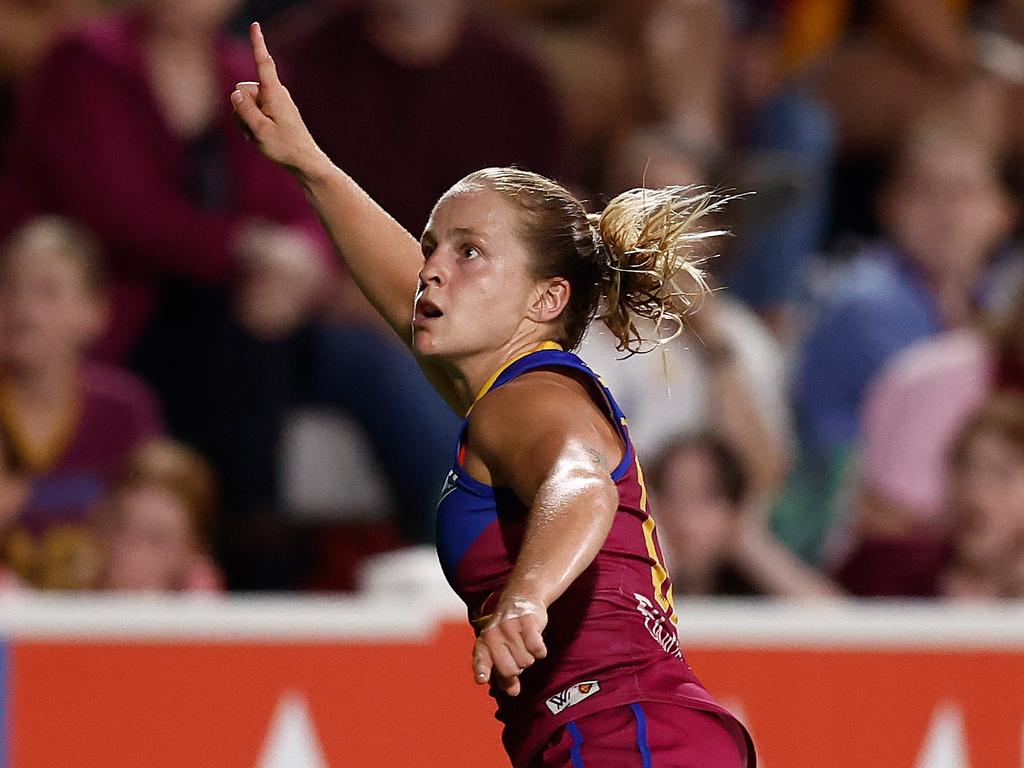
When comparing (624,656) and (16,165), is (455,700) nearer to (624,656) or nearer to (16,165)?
(624,656)

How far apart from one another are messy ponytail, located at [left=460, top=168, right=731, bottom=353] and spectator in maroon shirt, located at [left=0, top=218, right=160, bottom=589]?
281 centimetres

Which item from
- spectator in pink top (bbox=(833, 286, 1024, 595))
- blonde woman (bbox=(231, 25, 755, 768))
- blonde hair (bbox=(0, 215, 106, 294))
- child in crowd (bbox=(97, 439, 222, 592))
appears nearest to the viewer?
blonde woman (bbox=(231, 25, 755, 768))

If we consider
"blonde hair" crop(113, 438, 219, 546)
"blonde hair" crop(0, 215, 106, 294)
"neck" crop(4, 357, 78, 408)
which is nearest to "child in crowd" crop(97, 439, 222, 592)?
"blonde hair" crop(113, 438, 219, 546)

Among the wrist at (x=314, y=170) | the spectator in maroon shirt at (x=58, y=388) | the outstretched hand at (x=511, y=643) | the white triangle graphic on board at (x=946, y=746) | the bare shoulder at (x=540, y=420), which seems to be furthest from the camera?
the spectator in maroon shirt at (x=58, y=388)

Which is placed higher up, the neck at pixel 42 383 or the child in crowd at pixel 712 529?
the neck at pixel 42 383

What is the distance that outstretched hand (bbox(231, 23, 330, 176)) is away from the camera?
3.15 metres

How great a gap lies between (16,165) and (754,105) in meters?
2.83

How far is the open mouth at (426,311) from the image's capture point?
2787 millimetres

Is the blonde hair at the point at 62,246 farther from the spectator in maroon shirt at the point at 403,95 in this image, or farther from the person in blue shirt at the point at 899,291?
the person in blue shirt at the point at 899,291

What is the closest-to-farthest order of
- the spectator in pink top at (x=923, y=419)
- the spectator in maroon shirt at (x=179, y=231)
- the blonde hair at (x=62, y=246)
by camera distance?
the blonde hair at (x=62, y=246) < the spectator in maroon shirt at (x=179, y=231) < the spectator in pink top at (x=923, y=419)

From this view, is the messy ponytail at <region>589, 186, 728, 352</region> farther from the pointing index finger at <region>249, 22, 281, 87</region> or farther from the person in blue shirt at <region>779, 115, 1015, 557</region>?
the person in blue shirt at <region>779, 115, 1015, 557</region>

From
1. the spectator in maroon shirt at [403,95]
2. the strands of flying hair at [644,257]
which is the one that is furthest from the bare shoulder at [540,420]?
the spectator in maroon shirt at [403,95]

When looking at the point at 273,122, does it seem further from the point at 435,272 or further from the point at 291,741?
the point at 291,741

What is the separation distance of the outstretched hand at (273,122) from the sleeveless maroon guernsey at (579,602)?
61 cm
